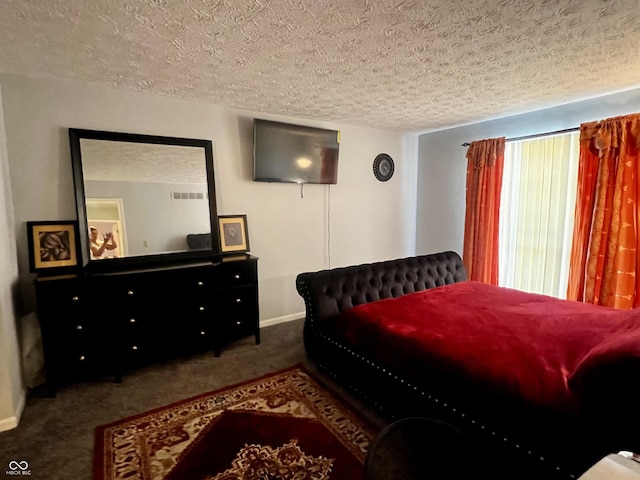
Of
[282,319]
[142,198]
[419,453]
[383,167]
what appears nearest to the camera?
[419,453]

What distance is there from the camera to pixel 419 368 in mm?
1851

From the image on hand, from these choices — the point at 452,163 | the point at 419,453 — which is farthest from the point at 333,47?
the point at 452,163

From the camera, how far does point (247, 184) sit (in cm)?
339

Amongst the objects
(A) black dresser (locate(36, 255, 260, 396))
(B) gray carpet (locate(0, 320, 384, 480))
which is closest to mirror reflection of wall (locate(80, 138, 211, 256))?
(A) black dresser (locate(36, 255, 260, 396))

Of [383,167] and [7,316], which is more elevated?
[383,167]

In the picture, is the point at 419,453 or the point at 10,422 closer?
the point at 419,453

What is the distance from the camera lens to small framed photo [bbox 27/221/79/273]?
2381mm

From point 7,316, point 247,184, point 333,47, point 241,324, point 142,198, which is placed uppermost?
point 333,47

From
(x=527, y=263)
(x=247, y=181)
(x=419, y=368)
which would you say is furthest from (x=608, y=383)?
(x=247, y=181)

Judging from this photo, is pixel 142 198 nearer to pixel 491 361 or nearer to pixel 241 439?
pixel 241 439

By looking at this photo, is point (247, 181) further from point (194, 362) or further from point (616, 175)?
point (616, 175)

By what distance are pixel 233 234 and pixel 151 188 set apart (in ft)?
2.75

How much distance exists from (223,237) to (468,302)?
2297mm

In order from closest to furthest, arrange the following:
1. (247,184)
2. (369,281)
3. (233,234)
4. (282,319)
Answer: (369,281)
(233,234)
(247,184)
(282,319)
